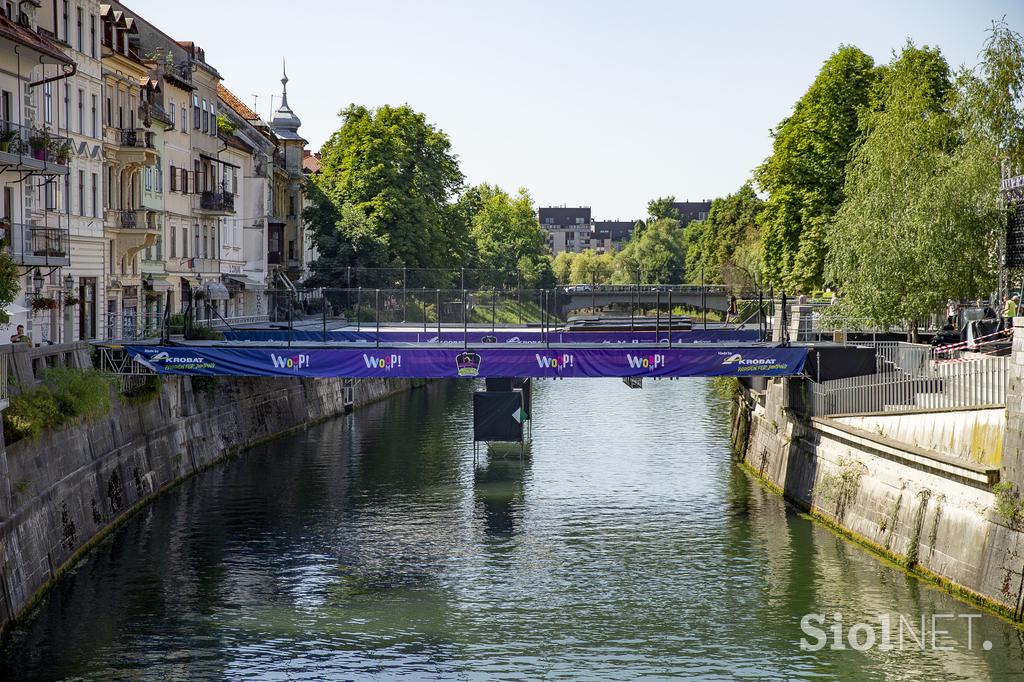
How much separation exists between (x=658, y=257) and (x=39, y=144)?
14577 centimetres

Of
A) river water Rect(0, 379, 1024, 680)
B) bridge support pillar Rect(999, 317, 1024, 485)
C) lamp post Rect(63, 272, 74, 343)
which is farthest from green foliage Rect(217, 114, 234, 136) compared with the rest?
bridge support pillar Rect(999, 317, 1024, 485)

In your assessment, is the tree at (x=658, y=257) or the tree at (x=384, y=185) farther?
the tree at (x=658, y=257)

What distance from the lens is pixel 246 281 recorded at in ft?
245

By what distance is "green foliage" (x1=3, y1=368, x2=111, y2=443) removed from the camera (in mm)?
29031

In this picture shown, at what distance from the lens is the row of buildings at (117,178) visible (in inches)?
1622

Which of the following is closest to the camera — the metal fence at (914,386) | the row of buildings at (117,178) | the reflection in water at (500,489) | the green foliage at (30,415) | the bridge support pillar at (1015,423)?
the bridge support pillar at (1015,423)

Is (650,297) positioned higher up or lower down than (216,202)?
lower down

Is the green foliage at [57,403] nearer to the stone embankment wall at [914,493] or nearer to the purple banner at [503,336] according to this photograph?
the purple banner at [503,336]

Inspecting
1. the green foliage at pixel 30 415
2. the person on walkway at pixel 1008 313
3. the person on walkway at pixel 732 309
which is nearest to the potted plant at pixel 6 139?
the green foliage at pixel 30 415

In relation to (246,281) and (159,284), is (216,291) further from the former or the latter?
(159,284)

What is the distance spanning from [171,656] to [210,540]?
976cm

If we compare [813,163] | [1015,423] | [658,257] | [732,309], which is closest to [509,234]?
[658,257]

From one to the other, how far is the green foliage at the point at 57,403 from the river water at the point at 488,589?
11.1ft

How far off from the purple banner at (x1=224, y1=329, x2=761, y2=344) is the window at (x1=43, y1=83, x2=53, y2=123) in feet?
36.4
